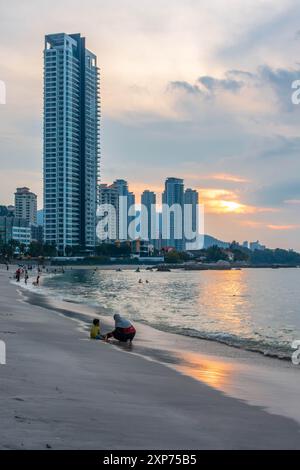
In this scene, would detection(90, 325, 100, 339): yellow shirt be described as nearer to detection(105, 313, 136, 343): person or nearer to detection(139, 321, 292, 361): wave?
detection(105, 313, 136, 343): person

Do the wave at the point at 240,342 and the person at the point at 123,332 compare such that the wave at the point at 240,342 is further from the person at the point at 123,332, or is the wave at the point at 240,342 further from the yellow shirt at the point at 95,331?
the yellow shirt at the point at 95,331

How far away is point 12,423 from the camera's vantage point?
715 centimetres

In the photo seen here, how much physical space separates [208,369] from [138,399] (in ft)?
18.7

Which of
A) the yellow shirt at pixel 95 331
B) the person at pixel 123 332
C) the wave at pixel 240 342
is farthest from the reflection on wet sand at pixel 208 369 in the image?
the yellow shirt at pixel 95 331

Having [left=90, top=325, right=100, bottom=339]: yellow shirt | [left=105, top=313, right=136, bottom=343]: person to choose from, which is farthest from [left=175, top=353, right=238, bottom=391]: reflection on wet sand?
[left=90, top=325, right=100, bottom=339]: yellow shirt

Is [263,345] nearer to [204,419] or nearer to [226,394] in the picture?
[226,394]

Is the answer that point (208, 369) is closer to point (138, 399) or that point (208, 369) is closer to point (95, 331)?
point (138, 399)

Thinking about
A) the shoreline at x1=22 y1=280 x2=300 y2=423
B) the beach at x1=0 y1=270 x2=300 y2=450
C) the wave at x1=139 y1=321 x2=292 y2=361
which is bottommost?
the wave at x1=139 y1=321 x2=292 y2=361

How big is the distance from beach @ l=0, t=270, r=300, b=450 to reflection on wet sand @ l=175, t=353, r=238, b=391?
0.09 ft

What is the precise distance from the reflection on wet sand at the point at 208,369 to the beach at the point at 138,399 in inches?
1.1

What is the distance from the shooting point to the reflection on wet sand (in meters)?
13.0
